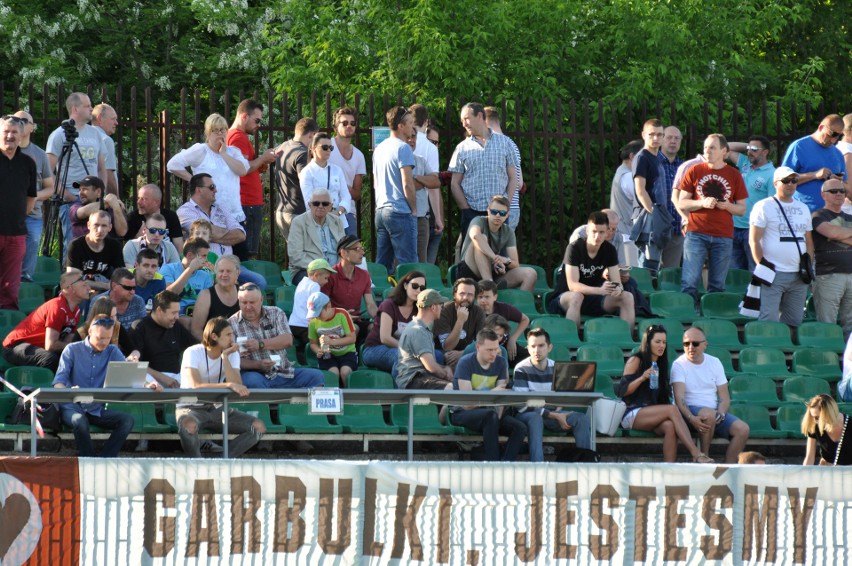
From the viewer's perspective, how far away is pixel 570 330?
42.7 feet

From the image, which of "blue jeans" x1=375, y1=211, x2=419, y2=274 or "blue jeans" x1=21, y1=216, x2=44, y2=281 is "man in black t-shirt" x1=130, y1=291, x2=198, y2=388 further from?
"blue jeans" x1=375, y1=211, x2=419, y2=274

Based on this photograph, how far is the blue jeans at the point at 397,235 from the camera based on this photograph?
14.5 meters

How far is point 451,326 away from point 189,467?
169 inches

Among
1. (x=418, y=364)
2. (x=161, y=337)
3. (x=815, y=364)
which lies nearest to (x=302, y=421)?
(x=418, y=364)

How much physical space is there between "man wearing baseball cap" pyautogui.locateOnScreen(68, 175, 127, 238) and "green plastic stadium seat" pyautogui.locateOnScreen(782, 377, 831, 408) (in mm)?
5911

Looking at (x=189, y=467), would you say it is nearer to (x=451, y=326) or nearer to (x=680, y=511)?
(x=680, y=511)

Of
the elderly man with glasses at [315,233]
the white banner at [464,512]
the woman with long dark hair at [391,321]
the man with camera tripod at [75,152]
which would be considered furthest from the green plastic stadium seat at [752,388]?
the man with camera tripod at [75,152]

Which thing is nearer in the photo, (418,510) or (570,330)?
(418,510)

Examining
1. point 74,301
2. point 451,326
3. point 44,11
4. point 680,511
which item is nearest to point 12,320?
point 74,301

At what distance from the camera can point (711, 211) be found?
14133 mm

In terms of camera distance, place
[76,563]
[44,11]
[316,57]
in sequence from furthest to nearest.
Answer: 1. [44,11]
2. [316,57]
3. [76,563]

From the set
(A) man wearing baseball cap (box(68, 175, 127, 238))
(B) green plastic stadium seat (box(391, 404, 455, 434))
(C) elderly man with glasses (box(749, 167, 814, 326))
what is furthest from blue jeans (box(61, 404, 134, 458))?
(C) elderly man with glasses (box(749, 167, 814, 326))

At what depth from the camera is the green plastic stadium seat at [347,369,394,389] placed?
11.7 metres

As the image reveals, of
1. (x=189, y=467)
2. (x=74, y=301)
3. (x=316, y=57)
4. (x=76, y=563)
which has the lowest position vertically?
(x=76, y=563)
